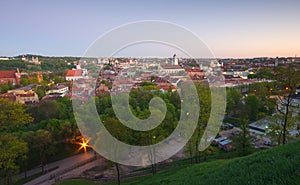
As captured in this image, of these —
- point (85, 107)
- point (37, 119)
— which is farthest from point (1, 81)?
point (85, 107)

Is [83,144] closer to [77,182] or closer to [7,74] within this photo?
[77,182]

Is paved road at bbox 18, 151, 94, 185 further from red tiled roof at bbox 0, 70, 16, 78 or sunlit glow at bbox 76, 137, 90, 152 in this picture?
red tiled roof at bbox 0, 70, 16, 78

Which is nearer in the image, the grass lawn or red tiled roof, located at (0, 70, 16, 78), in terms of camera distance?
the grass lawn

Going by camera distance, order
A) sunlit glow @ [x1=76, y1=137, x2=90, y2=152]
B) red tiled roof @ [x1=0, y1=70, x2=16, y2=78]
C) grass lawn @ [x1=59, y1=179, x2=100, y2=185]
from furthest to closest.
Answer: red tiled roof @ [x1=0, y1=70, x2=16, y2=78] → sunlit glow @ [x1=76, y1=137, x2=90, y2=152] → grass lawn @ [x1=59, y1=179, x2=100, y2=185]

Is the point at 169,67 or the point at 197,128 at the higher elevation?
the point at 169,67

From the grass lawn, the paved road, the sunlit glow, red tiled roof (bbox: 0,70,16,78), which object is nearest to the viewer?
the grass lawn

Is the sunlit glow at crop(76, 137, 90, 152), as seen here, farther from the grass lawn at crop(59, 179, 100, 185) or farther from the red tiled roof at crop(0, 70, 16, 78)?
the red tiled roof at crop(0, 70, 16, 78)

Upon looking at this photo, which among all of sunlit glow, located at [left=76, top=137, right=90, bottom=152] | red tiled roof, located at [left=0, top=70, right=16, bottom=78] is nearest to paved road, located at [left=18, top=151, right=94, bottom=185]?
sunlit glow, located at [left=76, top=137, right=90, bottom=152]

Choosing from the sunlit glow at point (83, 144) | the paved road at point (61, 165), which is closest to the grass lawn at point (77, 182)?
the paved road at point (61, 165)

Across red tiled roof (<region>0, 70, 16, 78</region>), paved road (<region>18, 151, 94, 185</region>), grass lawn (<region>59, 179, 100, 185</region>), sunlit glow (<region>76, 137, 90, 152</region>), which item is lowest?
paved road (<region>18, 151, 94, 185</region>)

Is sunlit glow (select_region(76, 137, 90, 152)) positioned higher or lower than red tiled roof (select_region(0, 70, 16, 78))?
lower

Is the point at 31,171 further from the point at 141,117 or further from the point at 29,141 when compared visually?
the point at 141,117
